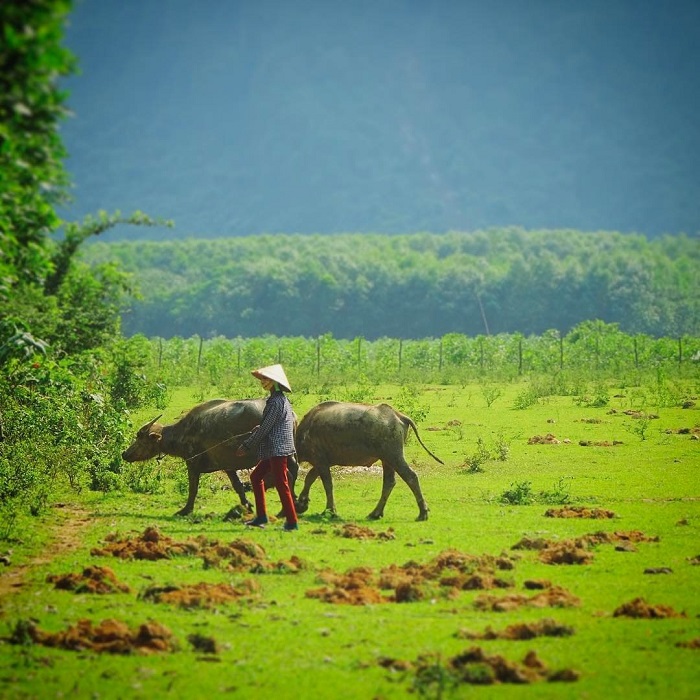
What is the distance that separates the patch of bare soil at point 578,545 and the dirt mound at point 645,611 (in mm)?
2393

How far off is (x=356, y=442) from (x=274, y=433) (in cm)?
200

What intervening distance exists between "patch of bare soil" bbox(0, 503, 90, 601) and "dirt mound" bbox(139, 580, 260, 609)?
1.62 m

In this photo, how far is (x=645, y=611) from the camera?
34.8ft

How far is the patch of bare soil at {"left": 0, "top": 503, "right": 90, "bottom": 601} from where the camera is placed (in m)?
12.0

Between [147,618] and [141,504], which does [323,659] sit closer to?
[147,618]

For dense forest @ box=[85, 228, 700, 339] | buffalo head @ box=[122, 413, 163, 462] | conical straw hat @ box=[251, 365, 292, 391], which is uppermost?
dense forest @ box=[85, 228, 700, 339]

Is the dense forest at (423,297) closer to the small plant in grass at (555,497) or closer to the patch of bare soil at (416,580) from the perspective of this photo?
the small plant in grass at (555,497)

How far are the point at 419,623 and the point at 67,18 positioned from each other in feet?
21.0

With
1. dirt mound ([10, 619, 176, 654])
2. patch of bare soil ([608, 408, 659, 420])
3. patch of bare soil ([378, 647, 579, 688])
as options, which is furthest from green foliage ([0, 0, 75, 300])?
patch of bare soil ([608, 408, 659, 420])

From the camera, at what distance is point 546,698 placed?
844 cm

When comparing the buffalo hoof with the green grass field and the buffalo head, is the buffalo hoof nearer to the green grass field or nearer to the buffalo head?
the green grass field

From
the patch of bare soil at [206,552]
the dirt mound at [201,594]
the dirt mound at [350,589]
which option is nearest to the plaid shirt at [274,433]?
the patch of bare soil at [206,552]

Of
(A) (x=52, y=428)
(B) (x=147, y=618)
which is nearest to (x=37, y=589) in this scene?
(B) (x=147, y=618)

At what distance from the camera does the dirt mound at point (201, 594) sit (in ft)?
36.1
